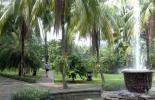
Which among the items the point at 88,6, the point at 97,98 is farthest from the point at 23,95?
the point at 88,6

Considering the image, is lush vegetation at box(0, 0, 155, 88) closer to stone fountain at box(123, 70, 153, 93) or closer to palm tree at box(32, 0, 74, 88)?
palm tree at box(32, 0, 74, 88)

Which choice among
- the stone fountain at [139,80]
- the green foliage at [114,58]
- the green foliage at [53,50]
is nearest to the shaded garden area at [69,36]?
the green foliage at [114,58]

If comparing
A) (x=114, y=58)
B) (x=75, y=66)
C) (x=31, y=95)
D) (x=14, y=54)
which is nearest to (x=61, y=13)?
(x=31, y=95)

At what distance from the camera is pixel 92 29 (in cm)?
2155

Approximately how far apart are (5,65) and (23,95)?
19.4 meters

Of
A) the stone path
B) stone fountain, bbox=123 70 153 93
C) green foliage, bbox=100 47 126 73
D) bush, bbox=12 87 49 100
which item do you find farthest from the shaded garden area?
stone fountain, bbox=123 70 153 93

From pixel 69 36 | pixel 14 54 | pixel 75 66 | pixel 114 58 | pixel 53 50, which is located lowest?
pixel 75 66

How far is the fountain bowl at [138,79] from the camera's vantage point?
12508 mm

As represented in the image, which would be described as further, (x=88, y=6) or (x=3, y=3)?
(x=3, y=3)

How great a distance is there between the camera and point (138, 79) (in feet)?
41.3

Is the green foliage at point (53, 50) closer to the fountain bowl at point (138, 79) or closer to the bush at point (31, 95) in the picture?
the bush at point (31, 95)

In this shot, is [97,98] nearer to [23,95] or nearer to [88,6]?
[23,95]

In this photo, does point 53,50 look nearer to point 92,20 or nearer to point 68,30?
point 68,30

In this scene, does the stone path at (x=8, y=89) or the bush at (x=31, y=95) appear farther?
the stone path at (x=8, y=89)
